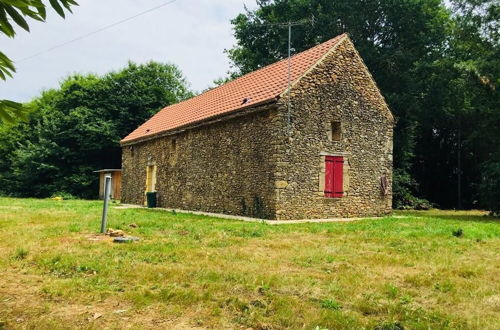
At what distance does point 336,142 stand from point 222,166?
4221mm

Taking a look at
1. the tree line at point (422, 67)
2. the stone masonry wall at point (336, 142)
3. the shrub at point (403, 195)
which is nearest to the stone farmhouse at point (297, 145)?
the stone masonry wall at point (336, 142)

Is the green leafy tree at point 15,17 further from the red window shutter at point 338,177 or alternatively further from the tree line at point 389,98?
the tree line at point 389,98

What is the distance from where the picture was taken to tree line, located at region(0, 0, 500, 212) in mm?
20438

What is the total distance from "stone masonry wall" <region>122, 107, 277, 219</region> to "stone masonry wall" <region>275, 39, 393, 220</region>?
1.97 feet

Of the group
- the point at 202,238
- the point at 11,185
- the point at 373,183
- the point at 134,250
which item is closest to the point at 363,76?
the point at 373,183

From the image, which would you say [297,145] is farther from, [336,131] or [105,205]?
[105,205]

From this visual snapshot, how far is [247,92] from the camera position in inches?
640

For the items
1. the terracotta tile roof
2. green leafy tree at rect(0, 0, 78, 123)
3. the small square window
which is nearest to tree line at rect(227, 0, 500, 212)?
the terracotta tile roof

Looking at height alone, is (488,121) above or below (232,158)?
above

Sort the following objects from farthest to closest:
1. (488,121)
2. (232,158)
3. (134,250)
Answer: (488,121) → (232,158) → (134,250)

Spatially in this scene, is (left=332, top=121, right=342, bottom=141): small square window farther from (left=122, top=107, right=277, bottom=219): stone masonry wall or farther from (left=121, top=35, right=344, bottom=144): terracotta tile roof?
→ (left=122, top=107, right=277, bottom=219): stone masonry wall

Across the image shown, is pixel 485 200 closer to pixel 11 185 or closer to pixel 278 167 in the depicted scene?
pixel 278 167

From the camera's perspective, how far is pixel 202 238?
8.59 meters

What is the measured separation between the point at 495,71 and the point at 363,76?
21.9 feet
